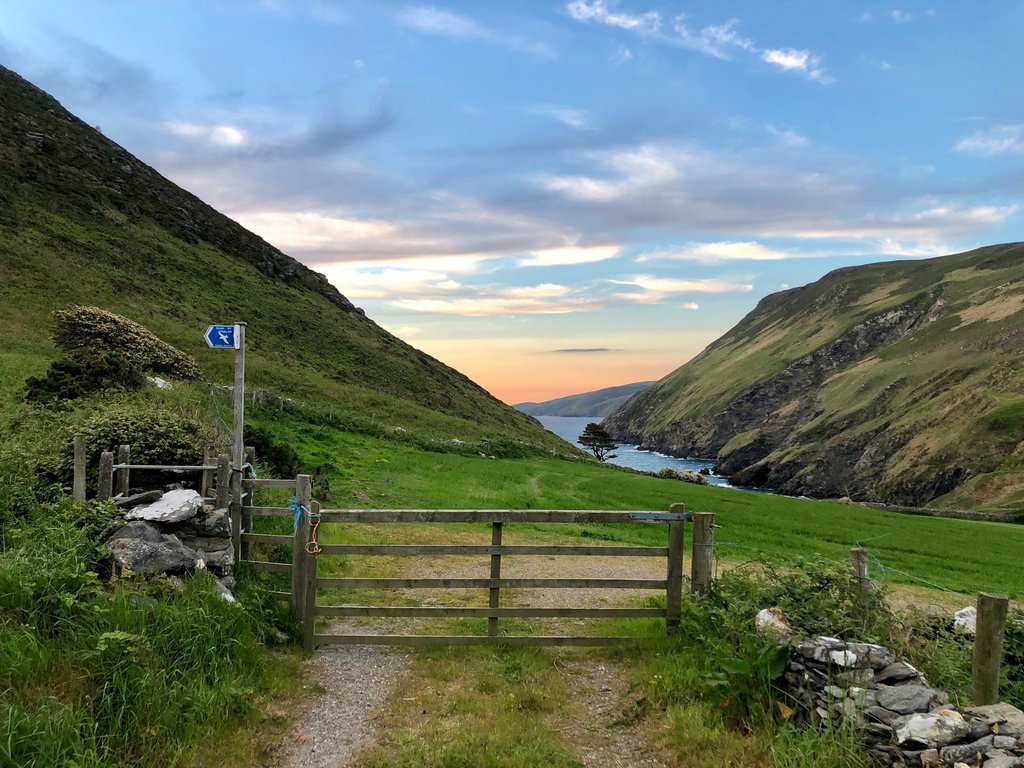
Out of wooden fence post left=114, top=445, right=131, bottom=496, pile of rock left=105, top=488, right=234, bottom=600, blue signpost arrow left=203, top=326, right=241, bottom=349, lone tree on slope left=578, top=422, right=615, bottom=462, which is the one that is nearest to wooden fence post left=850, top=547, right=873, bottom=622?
pile of rock left=105, top=488, right=234, bottom=600

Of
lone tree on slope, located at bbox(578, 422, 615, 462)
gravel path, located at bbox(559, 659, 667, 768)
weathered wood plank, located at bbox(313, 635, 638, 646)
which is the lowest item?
lone tree on slope, located at bbox(578, 422, 615, 462)

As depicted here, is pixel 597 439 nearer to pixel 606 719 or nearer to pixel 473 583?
pixel 473 583

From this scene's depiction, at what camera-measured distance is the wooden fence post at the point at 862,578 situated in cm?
680

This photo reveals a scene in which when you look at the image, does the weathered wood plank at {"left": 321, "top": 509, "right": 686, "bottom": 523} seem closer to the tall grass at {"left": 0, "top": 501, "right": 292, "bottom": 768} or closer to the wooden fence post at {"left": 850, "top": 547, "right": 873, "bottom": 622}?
the tall grass at {"left": 0, "top": 501, "right": 292, "bottom": 768}

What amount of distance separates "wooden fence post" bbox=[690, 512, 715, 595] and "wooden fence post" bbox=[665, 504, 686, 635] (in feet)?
0.62

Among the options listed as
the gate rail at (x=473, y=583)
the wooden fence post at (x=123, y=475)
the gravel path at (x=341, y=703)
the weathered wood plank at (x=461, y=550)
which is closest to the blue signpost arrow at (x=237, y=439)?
the gate rail at (x=473, y=583)

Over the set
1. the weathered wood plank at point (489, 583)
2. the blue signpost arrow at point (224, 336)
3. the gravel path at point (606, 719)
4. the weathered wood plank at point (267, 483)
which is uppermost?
the blue signpost arrow at point (224, 336)

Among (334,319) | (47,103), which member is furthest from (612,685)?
(47,103)

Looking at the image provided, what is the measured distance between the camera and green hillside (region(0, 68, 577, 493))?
145 feet

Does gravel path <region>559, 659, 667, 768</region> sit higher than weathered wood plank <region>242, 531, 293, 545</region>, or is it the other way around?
weathered wood plank <region>242, 531, 293, 545</region>

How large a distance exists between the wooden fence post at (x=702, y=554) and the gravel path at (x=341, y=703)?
3966 millimetres

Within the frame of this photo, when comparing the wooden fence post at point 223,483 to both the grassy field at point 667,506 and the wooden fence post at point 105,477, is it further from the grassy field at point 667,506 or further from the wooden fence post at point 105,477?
the grassy field at point 667,506

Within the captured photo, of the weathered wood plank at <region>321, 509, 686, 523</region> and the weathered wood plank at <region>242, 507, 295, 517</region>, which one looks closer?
the weathered wood plank at <region>321, 509, 686, 523</region>

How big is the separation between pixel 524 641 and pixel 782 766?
3.91m
